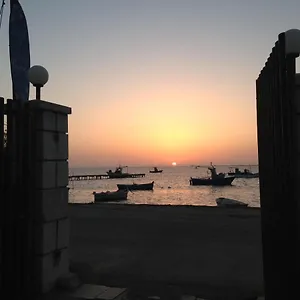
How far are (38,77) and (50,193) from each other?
1943 mm

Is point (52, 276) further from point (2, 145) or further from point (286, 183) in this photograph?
point (286, 183)

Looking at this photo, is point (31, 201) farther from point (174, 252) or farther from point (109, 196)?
point (109, 196)

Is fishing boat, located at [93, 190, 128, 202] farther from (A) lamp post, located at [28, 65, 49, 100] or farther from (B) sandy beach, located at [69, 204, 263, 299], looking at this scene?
(A) lamp post, located at [28, 65, 49, 100]

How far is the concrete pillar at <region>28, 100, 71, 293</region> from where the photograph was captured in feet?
20.1

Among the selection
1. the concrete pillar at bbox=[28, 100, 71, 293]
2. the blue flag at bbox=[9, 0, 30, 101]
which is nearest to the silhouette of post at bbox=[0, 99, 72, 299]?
the concrete pillar at bbox=[28, 100, 71, 293]

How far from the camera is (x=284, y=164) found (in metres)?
4.43

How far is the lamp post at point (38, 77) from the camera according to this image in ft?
21.7

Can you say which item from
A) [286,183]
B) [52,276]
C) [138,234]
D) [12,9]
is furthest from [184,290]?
[12,9]

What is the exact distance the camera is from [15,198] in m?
5.95

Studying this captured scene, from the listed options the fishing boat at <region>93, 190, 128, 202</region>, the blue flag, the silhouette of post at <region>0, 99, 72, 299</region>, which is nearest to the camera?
the silhouette of post at <region>0, 99, 72, 299</region>

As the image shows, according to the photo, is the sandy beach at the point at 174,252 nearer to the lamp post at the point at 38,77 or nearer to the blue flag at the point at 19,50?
the lamp post at the point at 38,77

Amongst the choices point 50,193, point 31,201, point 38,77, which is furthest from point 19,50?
point 31,201

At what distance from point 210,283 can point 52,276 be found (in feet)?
8.33

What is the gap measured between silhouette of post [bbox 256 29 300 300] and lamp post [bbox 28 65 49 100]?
372 centimetres
